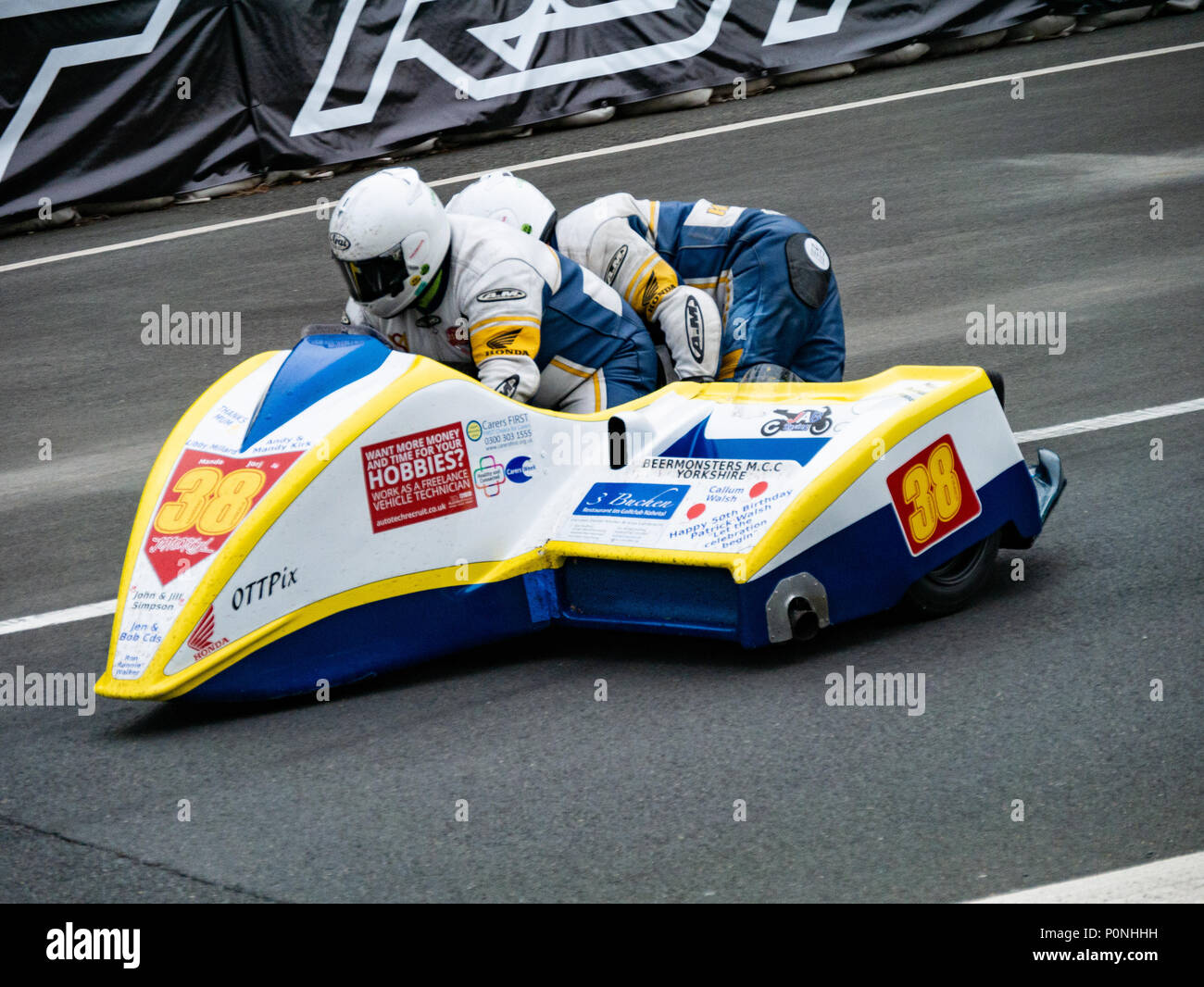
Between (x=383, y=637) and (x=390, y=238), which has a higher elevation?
(x=390, y=238)

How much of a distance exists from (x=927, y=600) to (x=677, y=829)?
1574 millimetres

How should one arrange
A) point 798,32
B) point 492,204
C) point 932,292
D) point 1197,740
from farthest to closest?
point 798,32 < point 932,292 < point 492,204 < point 1197,740

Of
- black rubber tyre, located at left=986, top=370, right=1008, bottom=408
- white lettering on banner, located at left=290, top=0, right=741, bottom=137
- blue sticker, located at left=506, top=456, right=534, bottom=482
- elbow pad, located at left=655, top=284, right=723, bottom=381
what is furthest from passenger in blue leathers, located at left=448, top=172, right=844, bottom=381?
white lettering on banner, located at left=290, top=0, right=741, bottom=137

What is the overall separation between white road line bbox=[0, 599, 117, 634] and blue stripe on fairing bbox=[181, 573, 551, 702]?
153 cm

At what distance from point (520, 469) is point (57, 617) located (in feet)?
6.93

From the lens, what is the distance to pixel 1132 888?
355 centimetres

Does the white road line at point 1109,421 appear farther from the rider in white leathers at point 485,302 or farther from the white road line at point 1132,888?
the white road line at point 1132,888

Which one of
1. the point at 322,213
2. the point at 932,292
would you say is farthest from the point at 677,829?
the point at 322,213

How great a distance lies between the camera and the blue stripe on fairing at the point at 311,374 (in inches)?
200

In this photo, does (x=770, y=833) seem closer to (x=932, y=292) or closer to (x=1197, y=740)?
(x=1197, y=740)

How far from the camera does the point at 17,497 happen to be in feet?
26.4

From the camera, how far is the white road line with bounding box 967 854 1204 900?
349 cm

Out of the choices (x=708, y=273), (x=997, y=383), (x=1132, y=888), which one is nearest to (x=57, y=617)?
(x=708, y=273)

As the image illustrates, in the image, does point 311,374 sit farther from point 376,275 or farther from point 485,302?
point 485,302
